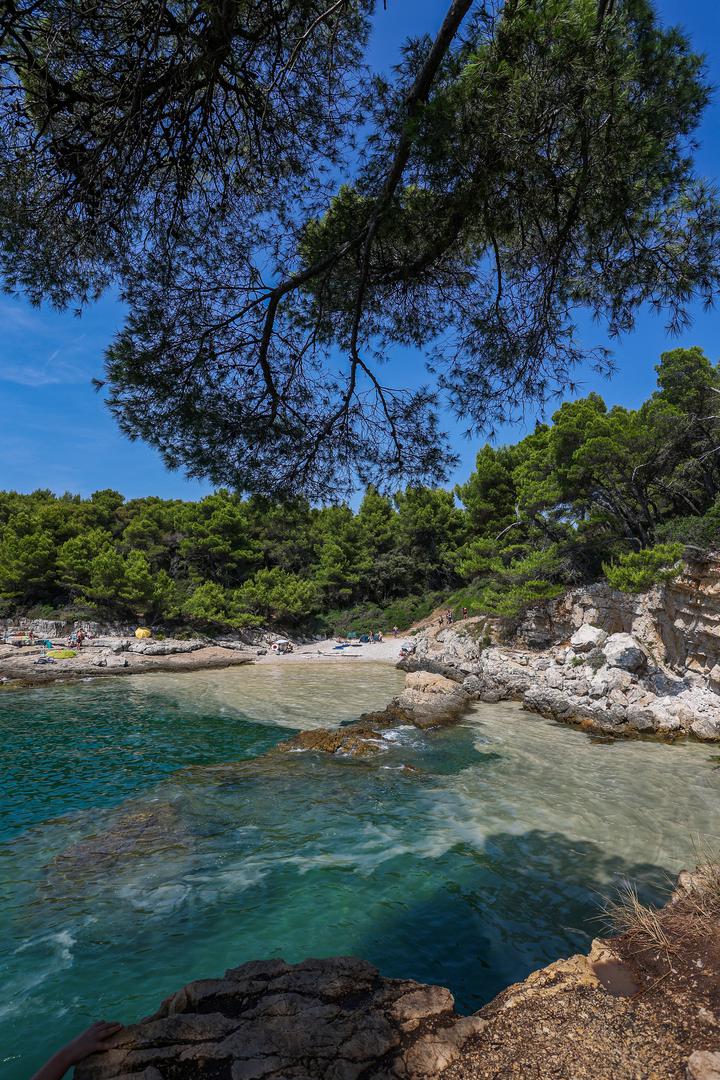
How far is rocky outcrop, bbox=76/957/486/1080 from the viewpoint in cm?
219

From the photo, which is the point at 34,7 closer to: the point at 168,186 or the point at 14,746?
the point at 168,186

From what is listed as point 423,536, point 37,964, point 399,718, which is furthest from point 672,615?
point 423,536

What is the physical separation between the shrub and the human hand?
15.0 m

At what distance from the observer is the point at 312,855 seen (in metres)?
6.50

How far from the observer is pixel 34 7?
2777 mm

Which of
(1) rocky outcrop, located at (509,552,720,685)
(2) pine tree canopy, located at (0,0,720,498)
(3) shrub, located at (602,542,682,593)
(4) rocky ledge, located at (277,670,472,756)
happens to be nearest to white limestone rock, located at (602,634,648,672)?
(1) rocky outcrop, located at (509,552,720,685)

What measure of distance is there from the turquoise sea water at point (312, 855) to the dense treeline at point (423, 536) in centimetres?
428

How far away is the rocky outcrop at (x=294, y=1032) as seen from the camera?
219 centimetres

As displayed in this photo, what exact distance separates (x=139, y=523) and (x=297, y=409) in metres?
34.8

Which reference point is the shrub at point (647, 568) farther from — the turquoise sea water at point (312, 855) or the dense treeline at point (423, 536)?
the turquoise sea water at point (312, 855)

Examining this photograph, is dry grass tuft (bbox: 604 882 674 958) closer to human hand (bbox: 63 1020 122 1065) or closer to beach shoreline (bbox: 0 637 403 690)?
human hand (bbox: 63 1020 122 1065)

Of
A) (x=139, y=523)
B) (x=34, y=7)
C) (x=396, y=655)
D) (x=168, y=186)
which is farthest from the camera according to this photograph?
(x=139, y=523)

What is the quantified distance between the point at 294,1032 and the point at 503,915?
3.85m

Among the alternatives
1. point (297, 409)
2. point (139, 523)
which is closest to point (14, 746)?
point (297, 409)
